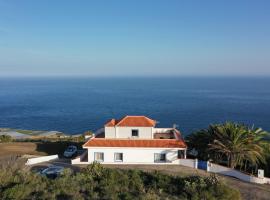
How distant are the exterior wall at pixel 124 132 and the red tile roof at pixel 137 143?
5.32 feet

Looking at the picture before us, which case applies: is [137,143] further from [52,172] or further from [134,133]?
[52,172]

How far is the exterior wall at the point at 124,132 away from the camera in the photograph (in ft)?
110

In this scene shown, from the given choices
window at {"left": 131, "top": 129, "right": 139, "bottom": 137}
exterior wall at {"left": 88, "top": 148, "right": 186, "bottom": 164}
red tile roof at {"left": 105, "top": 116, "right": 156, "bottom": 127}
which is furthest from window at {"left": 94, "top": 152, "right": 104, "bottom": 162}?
window at {"left": 131, "top": 129, "right": 139, "bottom": 137}

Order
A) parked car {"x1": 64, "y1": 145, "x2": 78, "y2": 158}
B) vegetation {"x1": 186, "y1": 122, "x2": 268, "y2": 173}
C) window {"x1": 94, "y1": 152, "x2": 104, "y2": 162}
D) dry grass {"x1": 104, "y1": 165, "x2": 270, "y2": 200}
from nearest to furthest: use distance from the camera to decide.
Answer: dry grass {"x1": 104, "y1": 165, "x2": 270, "y2": 200}, vegetation {"x1": 186, "y1": 122, "x2": 268, "y2": 173}, window {"x1": 94, "y1": 152, "x2": 104, "y2": 162}, parked car {"x1": 64, "y1": 145, "x2": 78, "y2": 158}

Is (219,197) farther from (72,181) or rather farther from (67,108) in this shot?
(67,108)

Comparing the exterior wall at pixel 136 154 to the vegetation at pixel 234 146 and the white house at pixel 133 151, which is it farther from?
the vegetation at pixel 234 146

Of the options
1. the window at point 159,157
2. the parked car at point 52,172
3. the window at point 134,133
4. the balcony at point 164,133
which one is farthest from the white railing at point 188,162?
the parked car at point 52,172

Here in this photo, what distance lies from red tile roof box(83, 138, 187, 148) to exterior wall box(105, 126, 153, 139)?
162 centimetres

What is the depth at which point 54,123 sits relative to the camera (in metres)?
96.0

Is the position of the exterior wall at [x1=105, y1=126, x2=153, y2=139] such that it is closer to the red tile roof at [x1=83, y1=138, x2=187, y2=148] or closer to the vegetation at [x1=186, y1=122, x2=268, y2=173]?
the red tile roof at [x1=83, y1=138, x2=187, y2=148]

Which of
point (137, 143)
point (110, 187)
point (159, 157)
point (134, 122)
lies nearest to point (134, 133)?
point (134, 122)

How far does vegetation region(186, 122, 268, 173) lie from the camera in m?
28.5

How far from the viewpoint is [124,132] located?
3369 centimetres

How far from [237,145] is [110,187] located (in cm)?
1457
